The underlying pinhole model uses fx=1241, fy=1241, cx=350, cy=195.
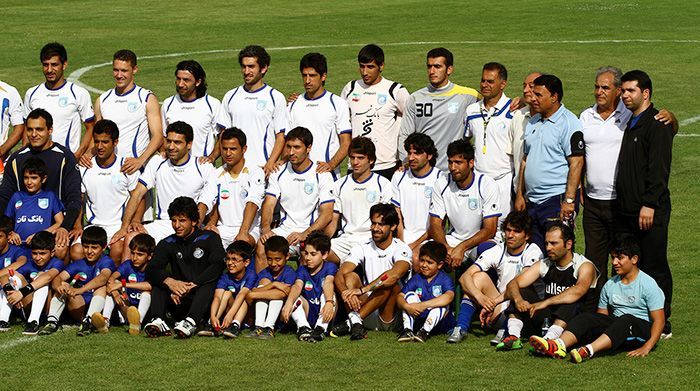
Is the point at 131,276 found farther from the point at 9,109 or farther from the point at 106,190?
the point at 9,109

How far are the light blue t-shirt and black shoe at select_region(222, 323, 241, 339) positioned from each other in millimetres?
3488

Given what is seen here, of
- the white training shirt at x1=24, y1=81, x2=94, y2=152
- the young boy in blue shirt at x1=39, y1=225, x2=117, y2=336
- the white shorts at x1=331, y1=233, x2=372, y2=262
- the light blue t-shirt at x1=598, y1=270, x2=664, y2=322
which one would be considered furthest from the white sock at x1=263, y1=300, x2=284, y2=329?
the white training shirt at x1=24, y1=81, x2=94, y2=152

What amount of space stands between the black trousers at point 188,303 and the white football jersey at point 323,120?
2.35 metres

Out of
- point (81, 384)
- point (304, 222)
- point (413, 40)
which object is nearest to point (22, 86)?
point (413, 40)

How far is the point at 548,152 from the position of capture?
12.4 meters

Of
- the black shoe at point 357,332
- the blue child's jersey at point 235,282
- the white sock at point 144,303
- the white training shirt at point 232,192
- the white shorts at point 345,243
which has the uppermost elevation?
the white training shirt at point 232,192

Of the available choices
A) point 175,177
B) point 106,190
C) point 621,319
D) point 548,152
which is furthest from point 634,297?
→ point 106,190

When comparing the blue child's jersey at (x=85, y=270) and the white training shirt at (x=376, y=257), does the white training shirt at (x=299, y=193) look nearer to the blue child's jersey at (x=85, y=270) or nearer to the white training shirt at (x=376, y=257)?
the white training shirt at (x=376, y=257)

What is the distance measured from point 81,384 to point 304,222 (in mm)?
3629

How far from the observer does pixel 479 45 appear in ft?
104

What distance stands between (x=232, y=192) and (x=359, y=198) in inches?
57.3

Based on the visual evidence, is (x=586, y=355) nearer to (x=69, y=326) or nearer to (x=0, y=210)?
(x=69, y=326)

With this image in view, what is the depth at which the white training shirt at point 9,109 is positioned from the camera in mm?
14852

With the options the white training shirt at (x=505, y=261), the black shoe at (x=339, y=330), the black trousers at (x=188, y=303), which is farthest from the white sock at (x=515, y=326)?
the black trousers at (x=188, y=303)
